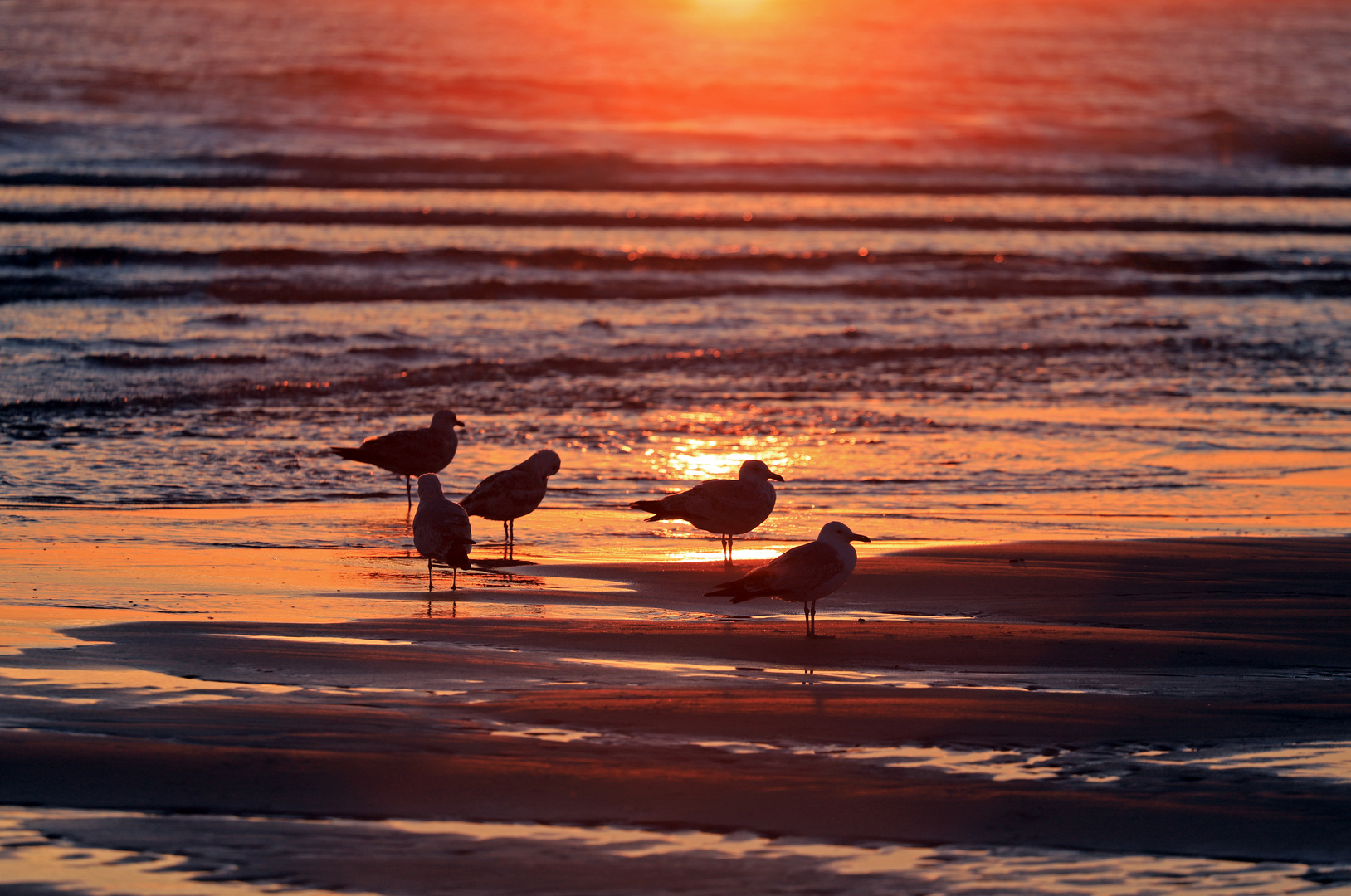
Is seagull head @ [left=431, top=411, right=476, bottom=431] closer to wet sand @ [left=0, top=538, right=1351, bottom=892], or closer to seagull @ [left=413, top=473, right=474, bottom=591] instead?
seagull @ [left=413, top=473, right=474, bottom=591]

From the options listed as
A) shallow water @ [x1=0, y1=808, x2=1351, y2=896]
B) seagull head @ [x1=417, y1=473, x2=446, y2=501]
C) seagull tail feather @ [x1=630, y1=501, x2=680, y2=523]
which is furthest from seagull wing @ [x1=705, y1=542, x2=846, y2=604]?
shallow water @ [x1=0, y1=808, x2=1351, y2=896]

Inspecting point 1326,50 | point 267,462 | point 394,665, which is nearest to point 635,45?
point 1326,50

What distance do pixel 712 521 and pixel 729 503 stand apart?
0.15 meters

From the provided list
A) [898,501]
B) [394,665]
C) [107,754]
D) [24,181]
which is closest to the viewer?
[107,754]

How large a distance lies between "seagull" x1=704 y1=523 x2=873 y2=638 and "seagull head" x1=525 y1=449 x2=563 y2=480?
259cm

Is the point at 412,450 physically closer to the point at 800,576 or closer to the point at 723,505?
the point at 723,505

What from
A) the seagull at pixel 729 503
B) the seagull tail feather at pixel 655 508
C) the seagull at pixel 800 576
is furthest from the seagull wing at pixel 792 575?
the seagull tail feather at pixel 655 508

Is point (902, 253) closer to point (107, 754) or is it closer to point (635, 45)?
point (107, 754)

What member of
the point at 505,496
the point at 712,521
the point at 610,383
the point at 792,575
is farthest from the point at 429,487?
the point at 610,383

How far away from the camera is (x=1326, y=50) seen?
7031 cm

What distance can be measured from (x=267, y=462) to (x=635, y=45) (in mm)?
57630

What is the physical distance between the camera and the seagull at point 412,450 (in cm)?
1088

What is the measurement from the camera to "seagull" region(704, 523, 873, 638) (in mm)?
7230

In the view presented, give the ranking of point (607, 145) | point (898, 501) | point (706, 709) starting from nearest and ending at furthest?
point (706, 709) < point (898, 501) < point (607, 145)
